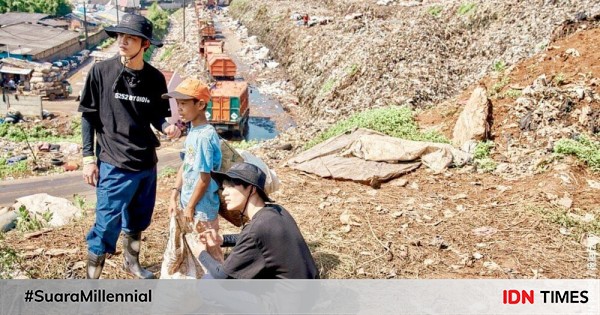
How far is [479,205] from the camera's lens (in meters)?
5.93

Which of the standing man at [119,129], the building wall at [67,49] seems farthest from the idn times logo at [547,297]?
the building wall at [67,49]

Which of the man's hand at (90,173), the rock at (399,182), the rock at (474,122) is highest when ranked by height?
the man's hand at (90,173)

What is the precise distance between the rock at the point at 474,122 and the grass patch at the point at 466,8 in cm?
1071

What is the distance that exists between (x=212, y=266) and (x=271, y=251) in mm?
474

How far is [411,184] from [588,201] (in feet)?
6.73

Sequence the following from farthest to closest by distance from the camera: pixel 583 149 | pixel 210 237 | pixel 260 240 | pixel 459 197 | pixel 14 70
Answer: pixel 14 70
pixel 583 149
pixel 459 197
pixel 210 237
pixel 260 240

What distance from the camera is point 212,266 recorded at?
304cm

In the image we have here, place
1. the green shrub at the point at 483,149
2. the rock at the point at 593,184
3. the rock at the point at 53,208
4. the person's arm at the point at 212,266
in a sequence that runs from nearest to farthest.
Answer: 1. the person's arm at the point at 212,266
2. the rock at the point at 53,208
3. the rock at the point at 593,184
4. the green shrub at the point at 483,149

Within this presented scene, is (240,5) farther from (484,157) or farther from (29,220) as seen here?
(29,220)

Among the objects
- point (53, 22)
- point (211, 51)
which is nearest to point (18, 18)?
point (53, 22)

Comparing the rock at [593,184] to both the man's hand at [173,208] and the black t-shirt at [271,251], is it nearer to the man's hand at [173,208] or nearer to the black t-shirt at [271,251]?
the black t-shirt at [271,251]

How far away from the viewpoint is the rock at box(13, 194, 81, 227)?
229 inches

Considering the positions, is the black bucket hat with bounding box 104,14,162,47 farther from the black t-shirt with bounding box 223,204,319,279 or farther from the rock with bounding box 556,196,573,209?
the rock with bounding box 556,196,573,209

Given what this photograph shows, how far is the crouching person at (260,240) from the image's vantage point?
2.77 meters
